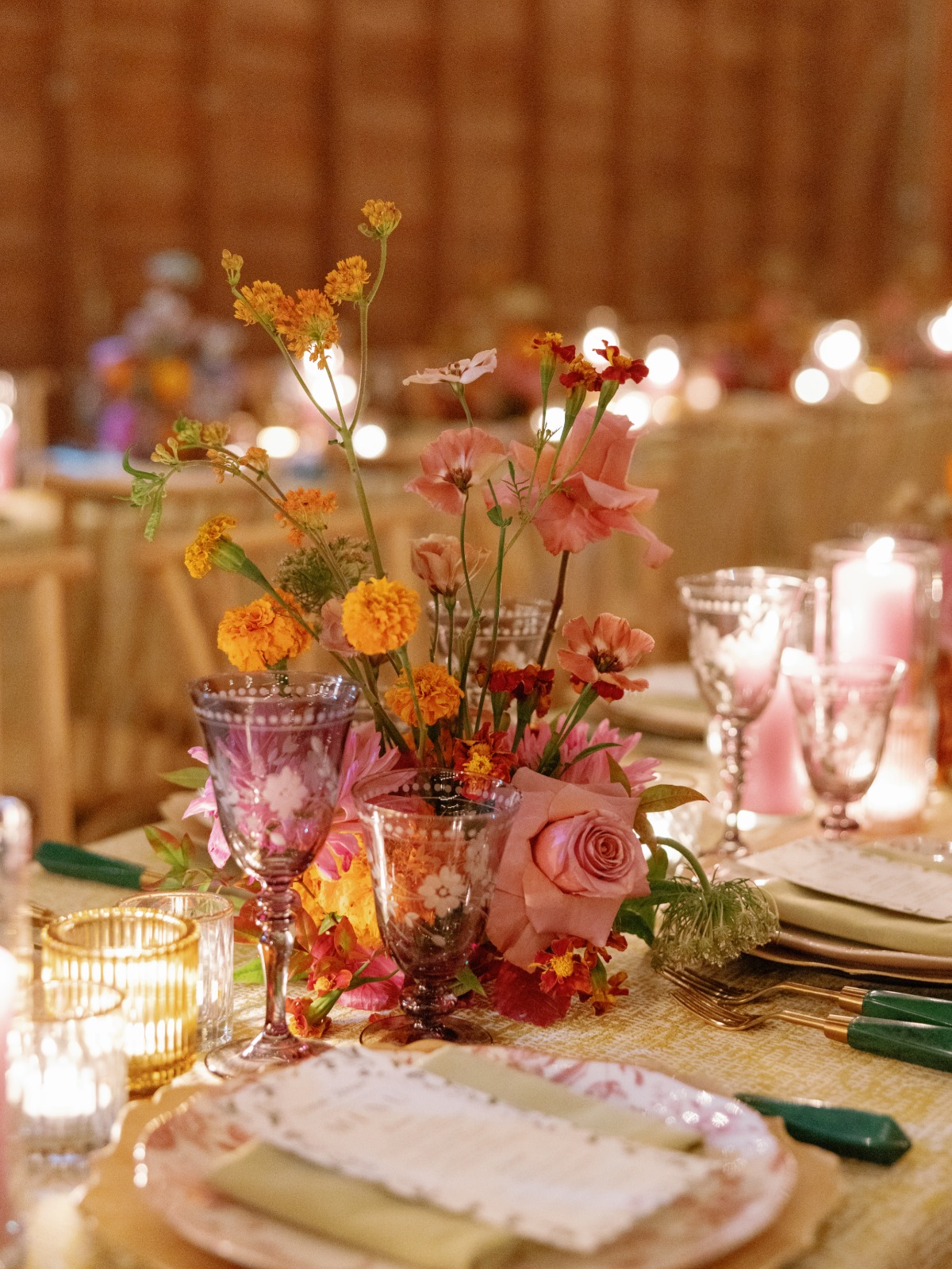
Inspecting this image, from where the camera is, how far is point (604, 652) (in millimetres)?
1033

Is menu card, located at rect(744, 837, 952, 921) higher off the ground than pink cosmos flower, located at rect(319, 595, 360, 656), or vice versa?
pink cosmos flower, located at rect(319, 595, 360, 656)

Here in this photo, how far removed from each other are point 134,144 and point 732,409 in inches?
85.4

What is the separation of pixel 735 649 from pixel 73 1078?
699mm

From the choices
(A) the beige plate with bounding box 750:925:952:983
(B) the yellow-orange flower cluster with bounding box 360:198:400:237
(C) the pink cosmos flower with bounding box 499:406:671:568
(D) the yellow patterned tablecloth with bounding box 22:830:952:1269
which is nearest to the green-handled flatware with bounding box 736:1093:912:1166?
(D) the yellow patterned tablecloth with bounding box 22:830:952:1269

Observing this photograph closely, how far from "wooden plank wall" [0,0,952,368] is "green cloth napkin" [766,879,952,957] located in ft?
14.7

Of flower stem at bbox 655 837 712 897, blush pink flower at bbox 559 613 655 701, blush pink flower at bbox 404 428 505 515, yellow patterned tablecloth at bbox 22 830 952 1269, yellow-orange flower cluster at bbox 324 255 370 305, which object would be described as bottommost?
yellow patterned tablecloth at bbox 22 830 952 1269

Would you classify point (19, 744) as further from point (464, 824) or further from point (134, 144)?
point (134, 144)

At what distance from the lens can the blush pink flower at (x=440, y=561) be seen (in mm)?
1009

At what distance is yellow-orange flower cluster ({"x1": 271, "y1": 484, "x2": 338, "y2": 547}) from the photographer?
982 mm

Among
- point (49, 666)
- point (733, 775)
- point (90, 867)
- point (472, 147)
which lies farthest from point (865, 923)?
point (472, 147)

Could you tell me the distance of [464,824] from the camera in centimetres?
93

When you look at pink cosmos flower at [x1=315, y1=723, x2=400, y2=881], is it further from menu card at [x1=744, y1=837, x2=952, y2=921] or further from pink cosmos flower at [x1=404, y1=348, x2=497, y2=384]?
menu card at [x1=744, y1=837, x2=952, y2=921]

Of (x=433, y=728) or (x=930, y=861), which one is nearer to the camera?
(x=433, y=728)

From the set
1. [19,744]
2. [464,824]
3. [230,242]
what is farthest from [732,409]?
[464,824]
